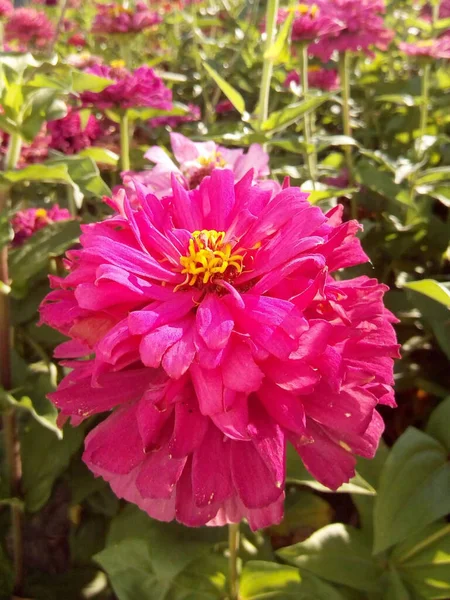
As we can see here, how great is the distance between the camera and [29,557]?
961 mm

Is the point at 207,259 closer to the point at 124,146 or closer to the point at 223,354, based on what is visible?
the point at 223,354

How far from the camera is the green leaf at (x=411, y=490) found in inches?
22.4

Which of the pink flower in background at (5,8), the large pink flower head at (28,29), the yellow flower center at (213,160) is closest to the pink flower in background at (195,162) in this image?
the yellow flower center at (213,160)

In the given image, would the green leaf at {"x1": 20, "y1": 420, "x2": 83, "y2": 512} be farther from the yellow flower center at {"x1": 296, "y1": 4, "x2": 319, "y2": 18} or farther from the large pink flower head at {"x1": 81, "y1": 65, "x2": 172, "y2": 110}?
the yellow flower center at {"x1": 296, "y1": 4, "x2": 319, "y2": 18}

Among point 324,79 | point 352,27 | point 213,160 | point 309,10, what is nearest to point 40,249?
point 213,160

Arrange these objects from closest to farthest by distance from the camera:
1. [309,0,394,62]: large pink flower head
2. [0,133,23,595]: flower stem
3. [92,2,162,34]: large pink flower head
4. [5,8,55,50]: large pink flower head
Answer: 1. [0,133,23,595]: flower stem
2. [309,0,394,62]: large pink flower head
3. [92,2,162,34]: large pink flower head
4. [5,8,55,50]: large pink flower head

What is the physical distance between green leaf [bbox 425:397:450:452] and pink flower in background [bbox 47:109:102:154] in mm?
666

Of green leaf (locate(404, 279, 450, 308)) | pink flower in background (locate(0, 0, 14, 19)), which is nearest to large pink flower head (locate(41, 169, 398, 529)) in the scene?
green leaf (locate(404, 279, 450, 308))

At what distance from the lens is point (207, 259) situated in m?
0.44

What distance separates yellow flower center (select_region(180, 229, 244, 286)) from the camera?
44 cm

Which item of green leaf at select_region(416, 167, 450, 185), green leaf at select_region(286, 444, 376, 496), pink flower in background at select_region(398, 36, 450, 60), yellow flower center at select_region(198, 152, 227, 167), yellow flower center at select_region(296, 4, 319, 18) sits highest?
yellow flower center at select_region(296, 4, 319, 18)

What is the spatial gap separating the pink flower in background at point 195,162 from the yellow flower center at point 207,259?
0.56 ft

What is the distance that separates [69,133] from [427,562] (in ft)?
2.55

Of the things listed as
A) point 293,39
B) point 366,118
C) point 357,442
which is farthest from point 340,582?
point 366,118
